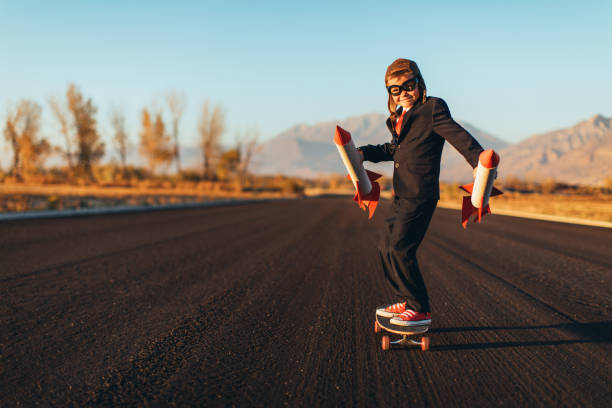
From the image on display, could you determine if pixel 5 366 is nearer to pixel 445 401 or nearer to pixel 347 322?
pixel 347 322

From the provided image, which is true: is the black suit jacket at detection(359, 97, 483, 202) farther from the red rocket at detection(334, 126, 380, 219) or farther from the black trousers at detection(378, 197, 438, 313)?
the red rocket at detection(334, 126, 380, 219)

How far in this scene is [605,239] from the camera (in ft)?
32.6

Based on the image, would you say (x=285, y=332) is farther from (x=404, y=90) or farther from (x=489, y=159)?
(x=404, y=90)

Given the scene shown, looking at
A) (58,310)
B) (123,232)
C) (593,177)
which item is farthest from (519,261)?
(593,177)

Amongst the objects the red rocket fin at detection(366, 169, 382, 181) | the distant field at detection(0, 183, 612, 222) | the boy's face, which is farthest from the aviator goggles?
the distant field at detection(0, 183, 612, 222)

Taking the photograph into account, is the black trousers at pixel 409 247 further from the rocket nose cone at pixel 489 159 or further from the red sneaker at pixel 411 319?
the rocket nose cone at pixel 489 159

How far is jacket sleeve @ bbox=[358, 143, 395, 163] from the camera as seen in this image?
10.2ft

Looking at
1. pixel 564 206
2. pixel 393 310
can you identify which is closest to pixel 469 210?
pixel 393 310

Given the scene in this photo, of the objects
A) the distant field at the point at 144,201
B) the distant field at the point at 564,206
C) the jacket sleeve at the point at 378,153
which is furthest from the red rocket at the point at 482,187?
the distant field at the point at 564,206

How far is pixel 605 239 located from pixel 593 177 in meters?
170

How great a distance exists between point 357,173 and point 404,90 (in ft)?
2.28

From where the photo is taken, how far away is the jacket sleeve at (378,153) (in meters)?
3.10

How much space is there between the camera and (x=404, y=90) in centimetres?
283

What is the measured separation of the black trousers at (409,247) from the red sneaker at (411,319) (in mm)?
45
